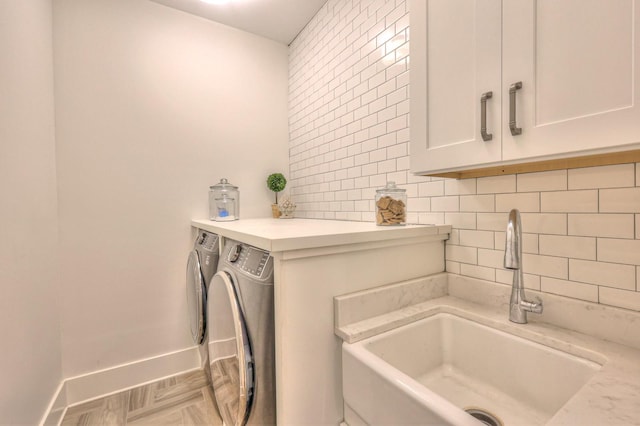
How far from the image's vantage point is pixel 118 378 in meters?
1.91

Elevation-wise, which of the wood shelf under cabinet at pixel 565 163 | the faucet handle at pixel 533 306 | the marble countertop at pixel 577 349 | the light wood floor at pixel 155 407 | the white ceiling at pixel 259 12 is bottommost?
the light wood floor at pixel 155 407

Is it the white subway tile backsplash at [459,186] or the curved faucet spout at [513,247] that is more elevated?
the white subway tile backsplash at [459,186]

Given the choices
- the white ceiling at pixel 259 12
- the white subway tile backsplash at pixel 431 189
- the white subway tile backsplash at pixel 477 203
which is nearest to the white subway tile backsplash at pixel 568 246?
the white subway tile backsplash at pixel 477 203

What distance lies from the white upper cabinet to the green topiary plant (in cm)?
150

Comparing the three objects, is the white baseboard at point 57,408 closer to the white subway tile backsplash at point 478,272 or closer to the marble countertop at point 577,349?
the marble countertop at point 577,349

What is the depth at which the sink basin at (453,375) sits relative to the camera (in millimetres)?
726

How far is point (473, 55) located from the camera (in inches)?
35.9

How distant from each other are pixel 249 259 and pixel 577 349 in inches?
41.9

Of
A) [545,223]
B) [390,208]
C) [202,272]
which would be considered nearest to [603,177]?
[545,223]

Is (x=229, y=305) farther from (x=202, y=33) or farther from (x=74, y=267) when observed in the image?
(x=202, y=33)

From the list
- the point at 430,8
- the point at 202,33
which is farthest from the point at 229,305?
the point at 202,33

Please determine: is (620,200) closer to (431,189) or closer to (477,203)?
(477,203)

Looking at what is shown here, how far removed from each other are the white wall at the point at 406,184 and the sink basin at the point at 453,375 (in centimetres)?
25

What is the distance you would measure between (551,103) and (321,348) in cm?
99
